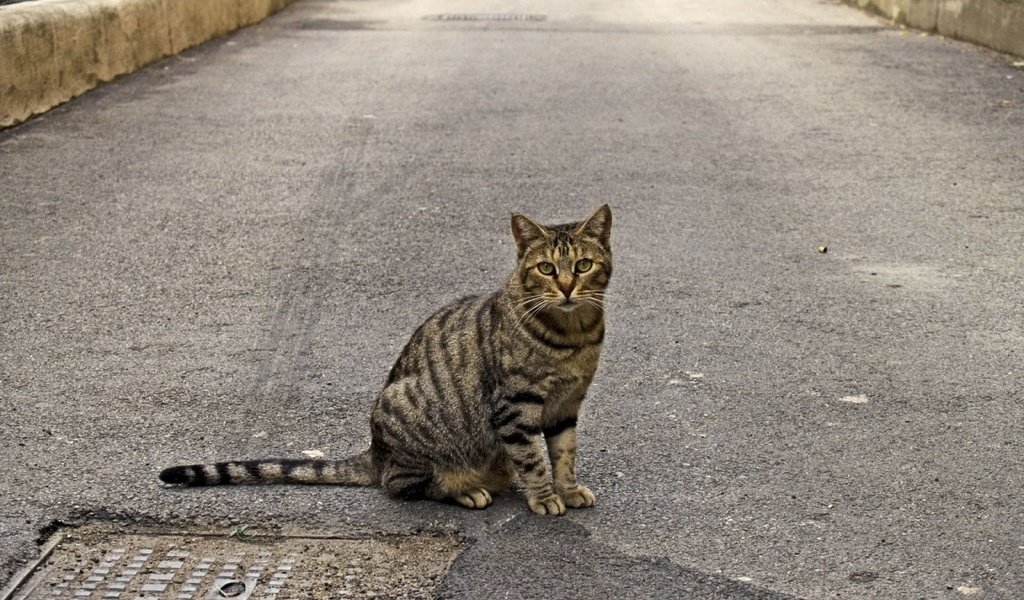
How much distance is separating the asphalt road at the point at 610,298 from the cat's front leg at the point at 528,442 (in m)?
0.10

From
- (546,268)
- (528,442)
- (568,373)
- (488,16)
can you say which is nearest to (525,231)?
(546,268)

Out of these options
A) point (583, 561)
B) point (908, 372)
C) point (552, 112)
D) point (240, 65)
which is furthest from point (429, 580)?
point (240, 65)

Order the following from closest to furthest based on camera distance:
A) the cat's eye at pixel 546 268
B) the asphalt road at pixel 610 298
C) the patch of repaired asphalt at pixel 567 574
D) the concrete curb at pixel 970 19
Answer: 1. the patch of repaired asphalt at pixel 567 574
2. the asphalt road at pixel 610 298
3. the cat's eye at pixel 546 268
4. the concrete curb at pixel 970 19

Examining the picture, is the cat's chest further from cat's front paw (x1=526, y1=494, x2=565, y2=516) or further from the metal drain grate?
the metal drain grate

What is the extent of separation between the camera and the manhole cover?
4.25 metres

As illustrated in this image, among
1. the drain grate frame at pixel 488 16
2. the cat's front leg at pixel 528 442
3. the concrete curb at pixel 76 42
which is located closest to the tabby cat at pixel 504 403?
the cat's front leg at pixel 528 442

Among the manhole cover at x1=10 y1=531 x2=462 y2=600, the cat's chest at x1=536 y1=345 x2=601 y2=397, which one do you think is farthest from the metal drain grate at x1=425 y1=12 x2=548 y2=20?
the manhole cover at x1=10 y1=531 x2=462 y2=600

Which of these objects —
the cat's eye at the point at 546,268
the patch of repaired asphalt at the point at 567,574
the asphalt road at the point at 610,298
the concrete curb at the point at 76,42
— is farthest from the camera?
the concrete curb at the point at 76,42

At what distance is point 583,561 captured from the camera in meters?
4.47

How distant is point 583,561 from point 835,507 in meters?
0.93

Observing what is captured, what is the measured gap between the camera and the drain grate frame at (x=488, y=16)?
63.6ft

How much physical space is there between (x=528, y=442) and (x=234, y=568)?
1035 millimetres

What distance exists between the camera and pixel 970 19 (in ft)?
51.9

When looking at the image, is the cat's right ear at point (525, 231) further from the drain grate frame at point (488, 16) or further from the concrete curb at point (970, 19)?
the drain grate frame at point (488, 16)
